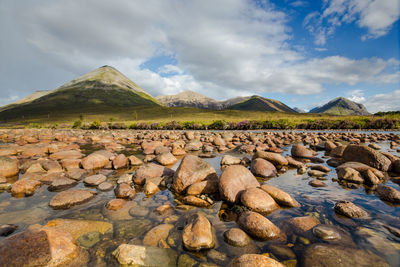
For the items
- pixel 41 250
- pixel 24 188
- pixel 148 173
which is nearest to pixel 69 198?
pixel 24 188

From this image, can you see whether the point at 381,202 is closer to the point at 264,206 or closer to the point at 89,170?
the point at 264,206

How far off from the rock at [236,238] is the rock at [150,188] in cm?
336

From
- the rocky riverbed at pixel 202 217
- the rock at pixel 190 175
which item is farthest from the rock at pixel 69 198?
the rock at pixel 190 175

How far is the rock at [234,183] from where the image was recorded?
5.61m

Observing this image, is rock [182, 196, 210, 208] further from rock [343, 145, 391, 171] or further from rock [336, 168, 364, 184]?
rock [343, 145, 391, 171]

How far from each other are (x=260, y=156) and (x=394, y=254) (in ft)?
22.1

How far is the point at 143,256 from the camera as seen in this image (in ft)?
11.2

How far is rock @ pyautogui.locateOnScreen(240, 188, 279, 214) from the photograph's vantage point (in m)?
5.08

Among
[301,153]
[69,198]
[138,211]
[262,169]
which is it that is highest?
[301,153]

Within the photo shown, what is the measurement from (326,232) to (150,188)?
5.33 meters

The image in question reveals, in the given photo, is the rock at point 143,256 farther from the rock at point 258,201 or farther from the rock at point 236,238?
the rock at point 258,201

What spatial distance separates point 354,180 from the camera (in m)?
7.14

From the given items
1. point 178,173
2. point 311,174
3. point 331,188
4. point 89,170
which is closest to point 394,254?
point 331,188

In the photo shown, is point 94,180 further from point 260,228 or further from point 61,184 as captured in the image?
point 260,228
